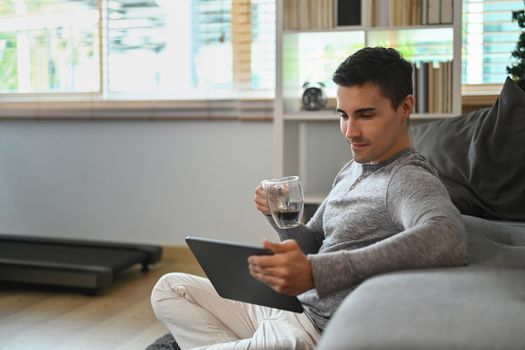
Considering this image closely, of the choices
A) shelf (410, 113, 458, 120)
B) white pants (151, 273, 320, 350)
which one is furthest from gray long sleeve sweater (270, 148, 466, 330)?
shelf (410, 113, 458, 120)

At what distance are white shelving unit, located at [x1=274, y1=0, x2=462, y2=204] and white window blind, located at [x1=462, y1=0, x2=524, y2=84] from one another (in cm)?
20

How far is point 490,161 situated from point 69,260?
2189 millimetres

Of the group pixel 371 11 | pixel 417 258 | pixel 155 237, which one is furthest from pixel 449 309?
pixel 155 237

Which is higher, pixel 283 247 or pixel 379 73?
pixel 379 73

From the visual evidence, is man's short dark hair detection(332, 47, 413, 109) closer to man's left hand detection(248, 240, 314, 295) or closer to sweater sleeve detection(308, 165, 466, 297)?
sweater sleeve detection(308, 165, 466, 297)

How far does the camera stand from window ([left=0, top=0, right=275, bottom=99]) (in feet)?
13.4

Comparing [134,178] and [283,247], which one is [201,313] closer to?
[283,247]

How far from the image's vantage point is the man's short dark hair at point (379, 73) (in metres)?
1.67

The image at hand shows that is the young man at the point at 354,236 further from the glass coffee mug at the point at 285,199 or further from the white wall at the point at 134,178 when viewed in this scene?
the white wall at the point at 134,178

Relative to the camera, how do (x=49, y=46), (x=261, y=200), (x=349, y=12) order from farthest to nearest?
(x=49, y=46)
(x=349, y=12)
(x=261, y=200)

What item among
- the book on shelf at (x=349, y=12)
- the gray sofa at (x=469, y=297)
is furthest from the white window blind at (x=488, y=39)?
the gray sofa at (x=469, y=297)

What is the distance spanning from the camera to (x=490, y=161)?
2215 mm

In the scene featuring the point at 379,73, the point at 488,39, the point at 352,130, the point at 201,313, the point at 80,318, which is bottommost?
the point at 80,318

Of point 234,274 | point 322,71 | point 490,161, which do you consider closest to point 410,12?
point 322,71
